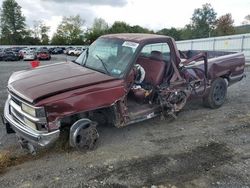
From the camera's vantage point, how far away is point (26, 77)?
16.3ft

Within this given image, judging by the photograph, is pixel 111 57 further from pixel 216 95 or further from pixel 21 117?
pixel 216 95

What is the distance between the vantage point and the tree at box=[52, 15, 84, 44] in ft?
279

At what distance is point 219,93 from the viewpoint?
24.1 ft

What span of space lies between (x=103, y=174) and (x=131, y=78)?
194 centimetres

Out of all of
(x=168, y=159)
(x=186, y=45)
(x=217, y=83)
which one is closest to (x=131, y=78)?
(x=168, y=159)

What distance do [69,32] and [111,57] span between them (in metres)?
90.0

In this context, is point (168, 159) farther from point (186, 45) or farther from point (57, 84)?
point (186, 45)

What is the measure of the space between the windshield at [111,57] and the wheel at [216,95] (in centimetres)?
282

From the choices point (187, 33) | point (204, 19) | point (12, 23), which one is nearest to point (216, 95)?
point (187, 33)

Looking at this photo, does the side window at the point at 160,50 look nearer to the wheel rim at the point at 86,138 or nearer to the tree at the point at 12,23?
the wheel rim at the point at 86,138

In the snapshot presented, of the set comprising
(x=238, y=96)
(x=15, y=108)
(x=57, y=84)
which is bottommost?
(x=238, y=96)

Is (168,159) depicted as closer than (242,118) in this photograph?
Yes

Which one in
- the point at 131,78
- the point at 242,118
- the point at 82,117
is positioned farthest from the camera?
the point at 242,118

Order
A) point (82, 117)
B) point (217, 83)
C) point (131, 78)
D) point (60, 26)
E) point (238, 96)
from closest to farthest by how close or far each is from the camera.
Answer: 1. point (82, 117)
2. point (131, 78)
3. point (217, 83)
4. point (238, 96)
5. point (60, 26)
